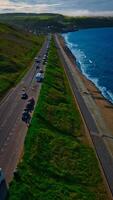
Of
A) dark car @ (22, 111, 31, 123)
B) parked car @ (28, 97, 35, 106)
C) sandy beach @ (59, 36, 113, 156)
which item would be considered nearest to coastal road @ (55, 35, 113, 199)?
sandy beach @ (59, 36, 113, 156)

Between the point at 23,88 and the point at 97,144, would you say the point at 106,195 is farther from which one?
the point at 23,88

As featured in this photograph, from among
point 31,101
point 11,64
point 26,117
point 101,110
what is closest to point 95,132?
point 26,117

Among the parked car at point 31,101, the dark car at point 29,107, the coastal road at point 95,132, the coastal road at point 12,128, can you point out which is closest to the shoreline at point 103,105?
the coastal road at point 95,132

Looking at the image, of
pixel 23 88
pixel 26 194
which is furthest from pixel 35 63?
pixel 26 194

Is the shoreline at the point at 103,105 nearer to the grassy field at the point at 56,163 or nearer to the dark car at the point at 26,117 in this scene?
the grassy field at the point at 56,163

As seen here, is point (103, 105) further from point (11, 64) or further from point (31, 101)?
point (11, 64)

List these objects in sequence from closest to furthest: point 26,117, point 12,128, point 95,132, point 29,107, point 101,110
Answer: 1. point 12,128
2. point 26,117
3. point 95,132
4. point 29,107
5. point 101,110
